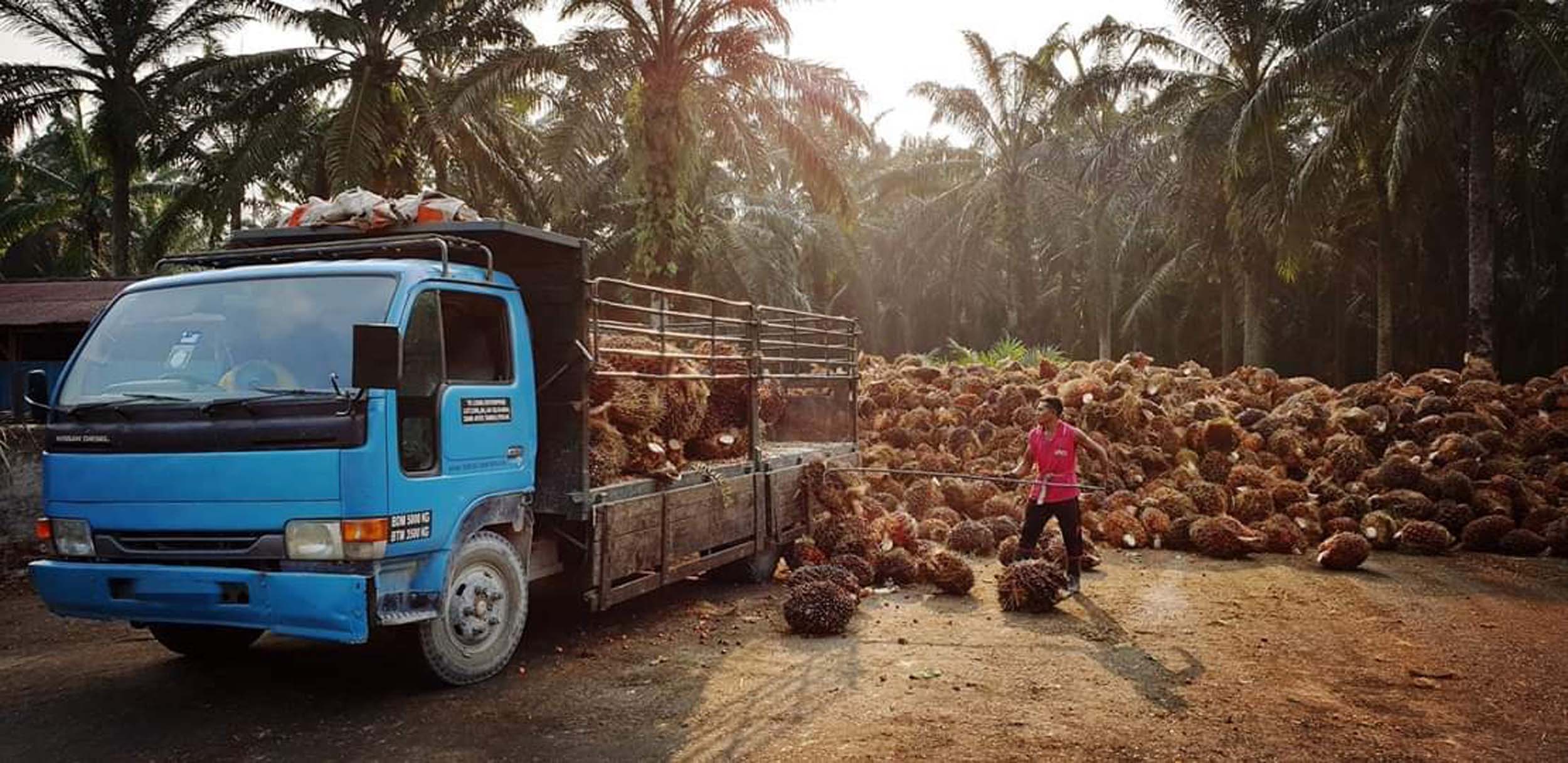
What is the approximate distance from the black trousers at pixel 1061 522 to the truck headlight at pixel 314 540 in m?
5.67

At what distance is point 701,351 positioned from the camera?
881 cm

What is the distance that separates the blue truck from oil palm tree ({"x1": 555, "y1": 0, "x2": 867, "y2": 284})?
9.77m

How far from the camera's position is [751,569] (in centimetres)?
920

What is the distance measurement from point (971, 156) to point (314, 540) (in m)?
33.8

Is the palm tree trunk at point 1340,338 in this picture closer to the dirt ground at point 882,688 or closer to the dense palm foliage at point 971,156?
the dense palm foliage at point 971,156

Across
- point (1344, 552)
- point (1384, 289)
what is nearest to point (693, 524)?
point (1344, 552)

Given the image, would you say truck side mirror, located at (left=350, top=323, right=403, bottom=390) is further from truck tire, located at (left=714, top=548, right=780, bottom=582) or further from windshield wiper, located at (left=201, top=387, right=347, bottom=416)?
truck tire, located at (left=714, top=548, right=780, bottom=582)

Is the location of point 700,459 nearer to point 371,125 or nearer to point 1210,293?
point 371,125

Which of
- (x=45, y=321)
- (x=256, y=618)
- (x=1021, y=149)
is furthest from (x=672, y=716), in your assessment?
(x=1021, y=149)

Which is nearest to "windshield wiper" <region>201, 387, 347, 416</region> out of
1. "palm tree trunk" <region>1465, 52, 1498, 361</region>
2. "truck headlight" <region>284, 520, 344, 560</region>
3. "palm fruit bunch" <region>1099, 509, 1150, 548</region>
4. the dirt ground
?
"truck headlight" <region>284, 520, 344, 560</region>

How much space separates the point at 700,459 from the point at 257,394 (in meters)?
3.56

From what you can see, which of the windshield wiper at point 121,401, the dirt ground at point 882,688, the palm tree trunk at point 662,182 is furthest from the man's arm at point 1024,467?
the palm tree trunk at point 662,182

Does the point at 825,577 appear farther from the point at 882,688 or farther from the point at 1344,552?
the point at 1344,552

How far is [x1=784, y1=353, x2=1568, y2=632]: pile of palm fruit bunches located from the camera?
379 inches
